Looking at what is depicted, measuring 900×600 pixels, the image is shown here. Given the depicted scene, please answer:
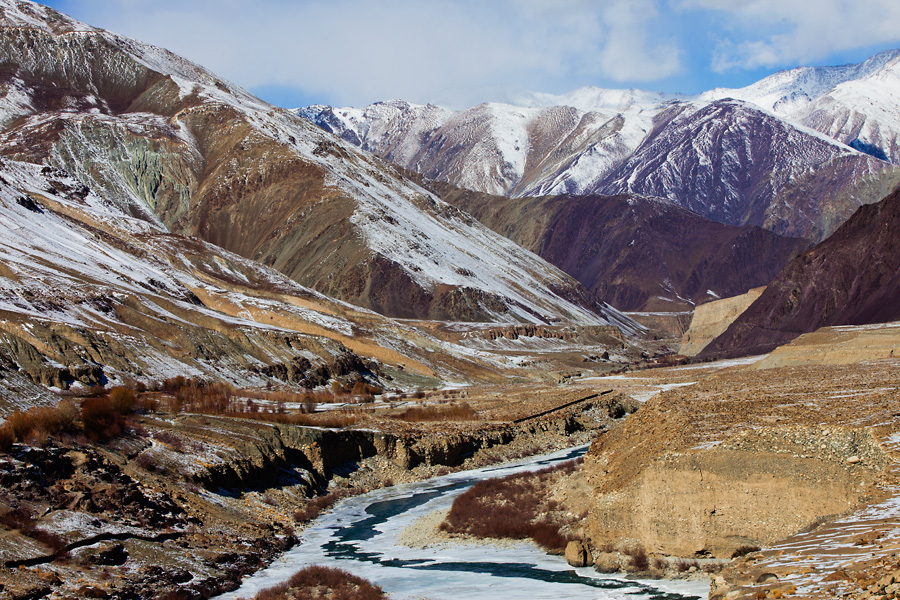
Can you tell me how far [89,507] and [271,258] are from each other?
146790 millimetres

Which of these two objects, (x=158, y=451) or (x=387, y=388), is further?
(x=387, y=388)

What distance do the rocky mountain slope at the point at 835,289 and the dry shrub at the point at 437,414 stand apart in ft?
139

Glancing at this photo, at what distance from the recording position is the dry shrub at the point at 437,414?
61906mm

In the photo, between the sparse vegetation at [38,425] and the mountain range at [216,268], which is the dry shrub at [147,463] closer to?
the sparse vegetation at [38,425]

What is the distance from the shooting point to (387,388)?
288 ft

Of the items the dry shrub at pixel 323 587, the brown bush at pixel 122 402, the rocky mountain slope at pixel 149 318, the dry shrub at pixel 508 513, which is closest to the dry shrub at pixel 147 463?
the brown bush at pixel 122 402

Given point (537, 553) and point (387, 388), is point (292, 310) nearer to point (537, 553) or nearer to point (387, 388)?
point (387, 388)

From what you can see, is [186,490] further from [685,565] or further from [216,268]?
[216,268]

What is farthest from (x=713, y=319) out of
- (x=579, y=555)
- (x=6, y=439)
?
(x=6, y=439)

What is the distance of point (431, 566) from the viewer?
28.0 metres

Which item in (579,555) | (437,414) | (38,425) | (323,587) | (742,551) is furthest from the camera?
(437,414)

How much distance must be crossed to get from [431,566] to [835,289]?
276 ft

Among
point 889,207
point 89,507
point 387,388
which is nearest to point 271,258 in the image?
point 387,388

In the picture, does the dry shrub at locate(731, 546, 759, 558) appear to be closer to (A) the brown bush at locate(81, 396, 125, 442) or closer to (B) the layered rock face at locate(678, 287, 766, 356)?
(A) the brown bush at locate(81, 396, 125, 442)
